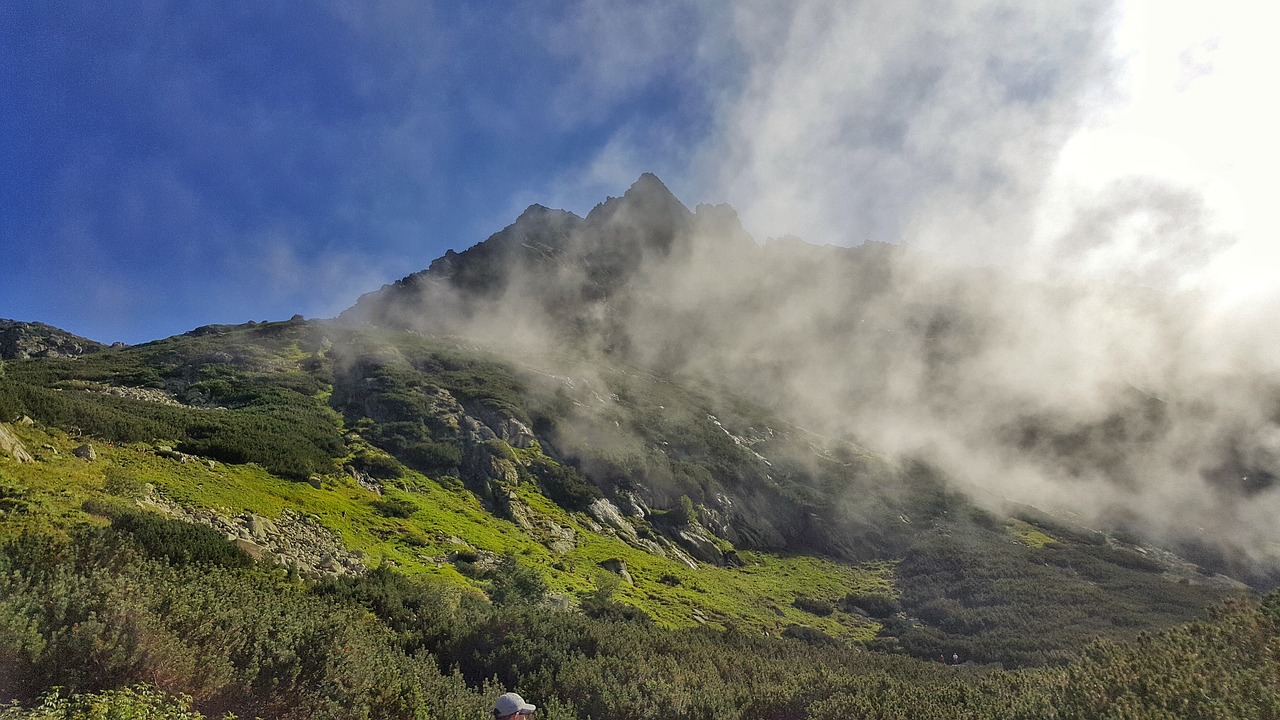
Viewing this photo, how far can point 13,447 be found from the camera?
15039mm

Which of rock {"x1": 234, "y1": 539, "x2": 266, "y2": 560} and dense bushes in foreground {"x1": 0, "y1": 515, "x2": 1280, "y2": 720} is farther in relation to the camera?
rock {"x1": 234, "y1": 539, "x2": 266, "y2": 560}

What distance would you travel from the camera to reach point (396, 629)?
15.5 metres

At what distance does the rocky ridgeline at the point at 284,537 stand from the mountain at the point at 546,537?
0.22 metres

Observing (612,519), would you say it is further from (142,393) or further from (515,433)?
(142,393)

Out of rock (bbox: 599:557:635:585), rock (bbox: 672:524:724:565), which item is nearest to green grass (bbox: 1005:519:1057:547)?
rock (bbox: 672:524:724:565)

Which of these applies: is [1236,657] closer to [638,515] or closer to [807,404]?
[638,515]

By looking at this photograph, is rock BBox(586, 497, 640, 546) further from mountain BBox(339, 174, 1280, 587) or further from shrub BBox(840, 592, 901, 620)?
mountain BBox(339, 174, 1280, 587)

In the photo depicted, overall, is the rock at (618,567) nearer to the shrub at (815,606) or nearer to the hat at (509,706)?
the shrub at (815,606)

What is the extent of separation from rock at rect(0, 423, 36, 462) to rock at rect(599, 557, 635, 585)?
35144 millimetres

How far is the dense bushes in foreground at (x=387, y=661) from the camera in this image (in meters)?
7.55

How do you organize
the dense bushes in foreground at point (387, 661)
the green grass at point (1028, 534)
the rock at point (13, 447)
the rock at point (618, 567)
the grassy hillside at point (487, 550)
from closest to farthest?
the dense bushes in foreground at point (387, 661), the grassy hillside at point (487, 550), the rock at point (13, 447), the rock at point (618, 567), the green grass at point (1028, 534)

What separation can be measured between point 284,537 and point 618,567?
90.2 feet

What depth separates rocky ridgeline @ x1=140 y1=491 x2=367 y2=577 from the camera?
59.1ft

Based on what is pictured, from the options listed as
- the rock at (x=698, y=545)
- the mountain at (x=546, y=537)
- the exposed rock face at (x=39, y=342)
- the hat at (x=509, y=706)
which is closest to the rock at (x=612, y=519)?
the mountain at (x=546, y=537)
